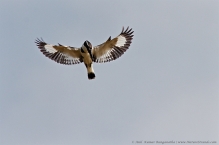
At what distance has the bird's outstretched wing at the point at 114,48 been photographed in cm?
1201

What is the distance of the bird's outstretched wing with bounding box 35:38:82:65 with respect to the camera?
39.8 ft

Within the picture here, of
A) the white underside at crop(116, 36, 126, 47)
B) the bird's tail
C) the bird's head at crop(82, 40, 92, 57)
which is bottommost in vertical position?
the bird's tail

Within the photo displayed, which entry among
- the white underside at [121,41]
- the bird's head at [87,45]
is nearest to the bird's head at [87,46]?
the bird's head at [87,45]

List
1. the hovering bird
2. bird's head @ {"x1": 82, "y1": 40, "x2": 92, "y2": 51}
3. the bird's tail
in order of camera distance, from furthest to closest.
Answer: the hovering bird, the bird's tail, bird's head @ {"x1": 82, "y1": 40, "x2": 92, "y2": 51}

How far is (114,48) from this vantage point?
40.0 ft

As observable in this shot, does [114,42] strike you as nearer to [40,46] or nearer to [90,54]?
[90,54]

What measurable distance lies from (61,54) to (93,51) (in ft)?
4.72

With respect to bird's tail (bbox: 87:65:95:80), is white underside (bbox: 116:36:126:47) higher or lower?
higher

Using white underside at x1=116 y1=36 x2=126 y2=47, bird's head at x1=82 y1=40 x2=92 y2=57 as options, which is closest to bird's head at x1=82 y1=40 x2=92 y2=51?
bird's head at x1=82 y1=40 x2=92 y2=57

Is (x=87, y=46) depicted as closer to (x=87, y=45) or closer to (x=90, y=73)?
(x=87, y=45)

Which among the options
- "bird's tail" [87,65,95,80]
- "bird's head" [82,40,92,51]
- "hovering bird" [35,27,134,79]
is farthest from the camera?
"hovering bird" [35,27,134,79]

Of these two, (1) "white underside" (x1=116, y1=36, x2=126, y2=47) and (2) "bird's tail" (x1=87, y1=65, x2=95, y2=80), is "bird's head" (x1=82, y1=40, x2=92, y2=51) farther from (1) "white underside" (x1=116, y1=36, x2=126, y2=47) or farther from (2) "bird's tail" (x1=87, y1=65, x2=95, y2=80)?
(1) "white underside" (x1=116, y1=36, x2=126, y2=47)

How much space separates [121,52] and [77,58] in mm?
1749

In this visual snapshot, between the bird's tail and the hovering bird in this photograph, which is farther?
the hovering bird
